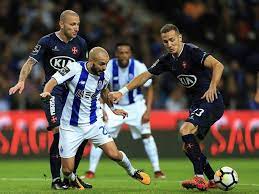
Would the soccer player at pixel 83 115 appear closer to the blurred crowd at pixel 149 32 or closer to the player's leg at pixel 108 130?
the player's leg at pixel 108 130

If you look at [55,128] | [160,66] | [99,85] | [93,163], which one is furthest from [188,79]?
[93,163]

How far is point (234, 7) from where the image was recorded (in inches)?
840

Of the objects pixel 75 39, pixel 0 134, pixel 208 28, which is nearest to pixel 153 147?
pixel 75 39

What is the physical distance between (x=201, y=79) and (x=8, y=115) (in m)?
7.91

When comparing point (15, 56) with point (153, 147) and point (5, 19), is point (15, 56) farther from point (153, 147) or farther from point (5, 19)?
point (153, 147)

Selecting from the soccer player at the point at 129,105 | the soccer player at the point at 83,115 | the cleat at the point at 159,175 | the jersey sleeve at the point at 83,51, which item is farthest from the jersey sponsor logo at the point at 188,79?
the soccer player at the point at 129,105

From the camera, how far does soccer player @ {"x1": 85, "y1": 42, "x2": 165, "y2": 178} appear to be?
44.3 feet

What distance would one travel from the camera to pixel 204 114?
33.4 feet

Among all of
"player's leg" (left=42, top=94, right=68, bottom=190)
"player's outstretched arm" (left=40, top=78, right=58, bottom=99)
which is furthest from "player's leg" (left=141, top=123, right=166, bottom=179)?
"player's outstretched arm" (left=40, top=78, right=58, bottom=99)

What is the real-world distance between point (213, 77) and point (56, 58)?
2.18 meters

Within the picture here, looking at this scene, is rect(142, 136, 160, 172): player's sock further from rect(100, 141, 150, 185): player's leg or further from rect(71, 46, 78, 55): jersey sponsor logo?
rect(71, 46, 78, 55): jersey sponsor logo

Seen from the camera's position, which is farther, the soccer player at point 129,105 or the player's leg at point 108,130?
the soccer player at point 129,105

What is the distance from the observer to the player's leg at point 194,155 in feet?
32.2

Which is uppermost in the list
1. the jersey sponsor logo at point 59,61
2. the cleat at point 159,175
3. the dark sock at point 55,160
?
the jersey sponsor logo at point 59,61
